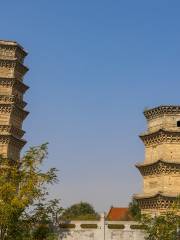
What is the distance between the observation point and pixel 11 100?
46.8 m

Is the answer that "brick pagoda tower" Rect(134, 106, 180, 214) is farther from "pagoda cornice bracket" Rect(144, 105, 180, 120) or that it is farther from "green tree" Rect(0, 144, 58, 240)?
"green tree" Rect(0, 144, 58, 240)

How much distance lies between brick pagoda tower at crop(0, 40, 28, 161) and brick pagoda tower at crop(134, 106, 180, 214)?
35.3 ft

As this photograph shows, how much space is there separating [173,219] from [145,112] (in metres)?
13.8

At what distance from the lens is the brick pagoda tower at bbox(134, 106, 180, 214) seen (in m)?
42.4

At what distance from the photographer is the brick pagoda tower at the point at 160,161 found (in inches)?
1668

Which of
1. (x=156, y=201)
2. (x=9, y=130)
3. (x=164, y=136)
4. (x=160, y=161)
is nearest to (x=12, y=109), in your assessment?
(x=9, y=130)

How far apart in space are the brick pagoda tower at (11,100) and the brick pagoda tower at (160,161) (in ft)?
35.3

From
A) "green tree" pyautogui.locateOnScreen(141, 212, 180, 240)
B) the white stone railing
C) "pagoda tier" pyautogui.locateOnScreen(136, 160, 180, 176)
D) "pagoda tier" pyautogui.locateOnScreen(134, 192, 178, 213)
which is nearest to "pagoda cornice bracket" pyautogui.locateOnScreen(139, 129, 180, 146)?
"pagoda tier" pyautogui.locateOnScreen(136, 160, 180, 176)

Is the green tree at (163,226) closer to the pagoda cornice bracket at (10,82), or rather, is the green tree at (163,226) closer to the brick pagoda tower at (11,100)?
the brick pagoda tower at (11,100)

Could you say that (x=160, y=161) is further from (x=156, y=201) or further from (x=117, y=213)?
(x=117, y=213)

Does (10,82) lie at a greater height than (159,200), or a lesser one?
greater

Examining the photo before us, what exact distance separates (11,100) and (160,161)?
13.9 metres

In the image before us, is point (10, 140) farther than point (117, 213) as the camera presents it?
No

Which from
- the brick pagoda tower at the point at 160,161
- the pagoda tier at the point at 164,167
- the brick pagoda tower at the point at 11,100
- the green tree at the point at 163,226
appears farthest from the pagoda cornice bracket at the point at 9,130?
the green tree at the point at 163,226
